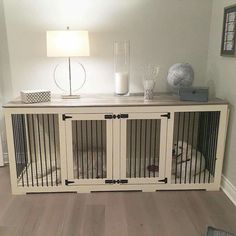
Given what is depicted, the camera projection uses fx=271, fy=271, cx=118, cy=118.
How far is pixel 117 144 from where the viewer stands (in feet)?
7.57

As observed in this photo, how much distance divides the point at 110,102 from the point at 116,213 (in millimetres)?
896

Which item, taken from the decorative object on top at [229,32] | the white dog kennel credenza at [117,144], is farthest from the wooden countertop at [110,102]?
the decorative object on top at [229,32]

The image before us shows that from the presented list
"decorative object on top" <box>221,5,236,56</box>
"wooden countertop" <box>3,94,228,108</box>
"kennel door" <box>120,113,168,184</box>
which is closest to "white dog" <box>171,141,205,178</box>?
"kennel door" <box>120,113,168,184</box>

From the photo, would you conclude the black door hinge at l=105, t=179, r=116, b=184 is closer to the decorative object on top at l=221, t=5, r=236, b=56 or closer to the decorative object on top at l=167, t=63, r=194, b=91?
the decorative object on top at l=167, t=63, r=194, b=91

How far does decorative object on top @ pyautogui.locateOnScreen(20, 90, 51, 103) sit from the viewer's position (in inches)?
88.7

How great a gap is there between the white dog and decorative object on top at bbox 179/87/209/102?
0.48m

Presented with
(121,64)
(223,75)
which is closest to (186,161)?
(223,75)

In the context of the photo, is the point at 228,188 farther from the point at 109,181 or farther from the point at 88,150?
the point at 88,150

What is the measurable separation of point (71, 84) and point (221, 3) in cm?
160

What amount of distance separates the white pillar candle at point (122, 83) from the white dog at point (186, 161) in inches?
28.4

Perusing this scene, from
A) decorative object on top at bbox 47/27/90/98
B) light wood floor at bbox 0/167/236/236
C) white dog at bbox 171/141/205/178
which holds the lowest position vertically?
light wood floor at bbox 0/167/236/236

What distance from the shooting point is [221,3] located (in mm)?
2436

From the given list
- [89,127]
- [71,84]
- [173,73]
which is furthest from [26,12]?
[173,73]

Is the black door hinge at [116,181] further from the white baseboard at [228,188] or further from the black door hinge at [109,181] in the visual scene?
the white baseboard at [228,188]
